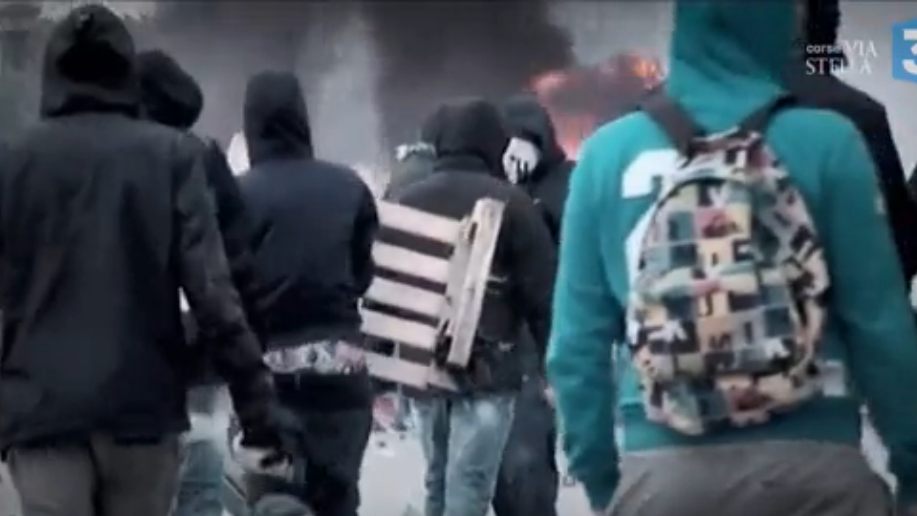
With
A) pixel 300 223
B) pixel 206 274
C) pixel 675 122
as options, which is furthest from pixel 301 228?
pixel 675 122

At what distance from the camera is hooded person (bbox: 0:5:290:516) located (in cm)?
393

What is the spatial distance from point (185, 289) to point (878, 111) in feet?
4.51

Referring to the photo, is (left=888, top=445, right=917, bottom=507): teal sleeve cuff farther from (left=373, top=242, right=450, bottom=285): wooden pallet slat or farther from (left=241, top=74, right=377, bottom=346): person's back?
(left=373, top=242, right=450, bottom=285): wooden pallet slat

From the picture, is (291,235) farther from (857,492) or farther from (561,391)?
(857,492)

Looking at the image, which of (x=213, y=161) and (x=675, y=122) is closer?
(x=675, y=122)

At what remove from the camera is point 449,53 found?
8164 millimetres

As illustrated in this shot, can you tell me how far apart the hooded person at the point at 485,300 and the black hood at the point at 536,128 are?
530 mm

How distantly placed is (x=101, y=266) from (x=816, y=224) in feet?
5.30

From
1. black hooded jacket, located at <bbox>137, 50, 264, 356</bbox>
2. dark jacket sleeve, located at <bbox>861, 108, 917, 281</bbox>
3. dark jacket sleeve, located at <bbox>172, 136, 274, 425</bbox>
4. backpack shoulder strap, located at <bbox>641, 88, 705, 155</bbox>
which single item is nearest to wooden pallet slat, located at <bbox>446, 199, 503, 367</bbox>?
black hooded jacket, located at <bbox>137, 50, 264, 356</bbox>

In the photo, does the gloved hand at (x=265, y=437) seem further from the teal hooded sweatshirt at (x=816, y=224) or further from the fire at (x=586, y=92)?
the fire at (x=586, y=92)

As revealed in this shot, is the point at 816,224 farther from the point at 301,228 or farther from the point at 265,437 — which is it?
the point at 301,228

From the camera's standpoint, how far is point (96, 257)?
13.0 feet

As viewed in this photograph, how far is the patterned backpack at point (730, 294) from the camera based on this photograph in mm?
2799

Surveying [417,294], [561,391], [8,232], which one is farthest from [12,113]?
[561,391]
